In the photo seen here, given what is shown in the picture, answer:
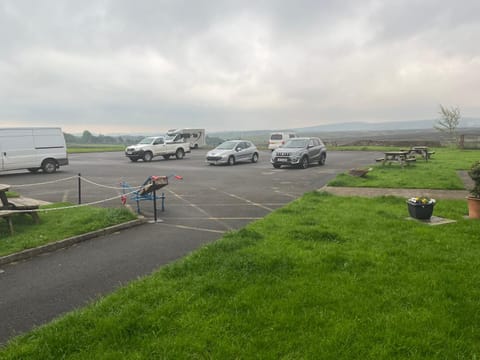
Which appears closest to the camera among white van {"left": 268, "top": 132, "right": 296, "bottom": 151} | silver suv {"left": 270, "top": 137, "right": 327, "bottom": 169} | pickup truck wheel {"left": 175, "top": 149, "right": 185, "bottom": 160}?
silver suv {"left": 270, "top": 137, "right": 327, "bottom": 169}

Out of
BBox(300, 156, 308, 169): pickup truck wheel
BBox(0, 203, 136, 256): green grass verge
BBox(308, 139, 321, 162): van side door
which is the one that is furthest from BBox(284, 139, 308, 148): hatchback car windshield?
BBox(0, 203, 136, 256): green grass verge

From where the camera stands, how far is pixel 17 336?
3.51 m

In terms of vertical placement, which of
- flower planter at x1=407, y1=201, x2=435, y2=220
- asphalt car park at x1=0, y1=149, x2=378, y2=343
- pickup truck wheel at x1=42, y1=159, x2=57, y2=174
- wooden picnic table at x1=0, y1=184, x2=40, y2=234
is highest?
pickup truck wheel at x1=42, y1=159, x2=57, y2=174

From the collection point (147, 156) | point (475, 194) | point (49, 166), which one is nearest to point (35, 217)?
point (475, 194)

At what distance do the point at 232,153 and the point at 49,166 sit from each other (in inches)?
431

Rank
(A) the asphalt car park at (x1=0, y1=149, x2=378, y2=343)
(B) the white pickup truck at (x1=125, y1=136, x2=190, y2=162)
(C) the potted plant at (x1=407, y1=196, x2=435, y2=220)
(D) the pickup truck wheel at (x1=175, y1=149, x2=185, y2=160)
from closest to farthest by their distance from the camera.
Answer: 1. (A) the asphalt car park at (x1=0, y1=149, x2=378, y2=343)
2. (C) the potted plant at (x1=407, y1=196, x2=435, y2=220)
3. (B) the white pickup truck at (x1=125, y1=136, x2=190, y2=162)
4. (D) the pickup truck wheel at (x1=175, y1=149, x2=185, y2=160)

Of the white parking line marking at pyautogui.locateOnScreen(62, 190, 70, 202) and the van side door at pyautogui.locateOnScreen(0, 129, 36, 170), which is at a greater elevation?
the van side door at pyautogui.locateOnScreen(0, 129, 36, 170)

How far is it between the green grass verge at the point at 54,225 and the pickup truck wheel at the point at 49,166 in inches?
479

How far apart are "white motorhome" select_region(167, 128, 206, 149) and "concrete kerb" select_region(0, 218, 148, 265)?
125ft

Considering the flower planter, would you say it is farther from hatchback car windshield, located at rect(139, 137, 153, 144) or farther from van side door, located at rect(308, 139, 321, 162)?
hatchback car windshield, located at rect(139, 137, 153, 144)

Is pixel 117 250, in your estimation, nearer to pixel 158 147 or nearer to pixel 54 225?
pixel 54 225

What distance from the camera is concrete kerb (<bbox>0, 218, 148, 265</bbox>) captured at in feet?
18.9

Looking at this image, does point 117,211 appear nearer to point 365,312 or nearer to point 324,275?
point 324,275

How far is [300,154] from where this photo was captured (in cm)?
2042
